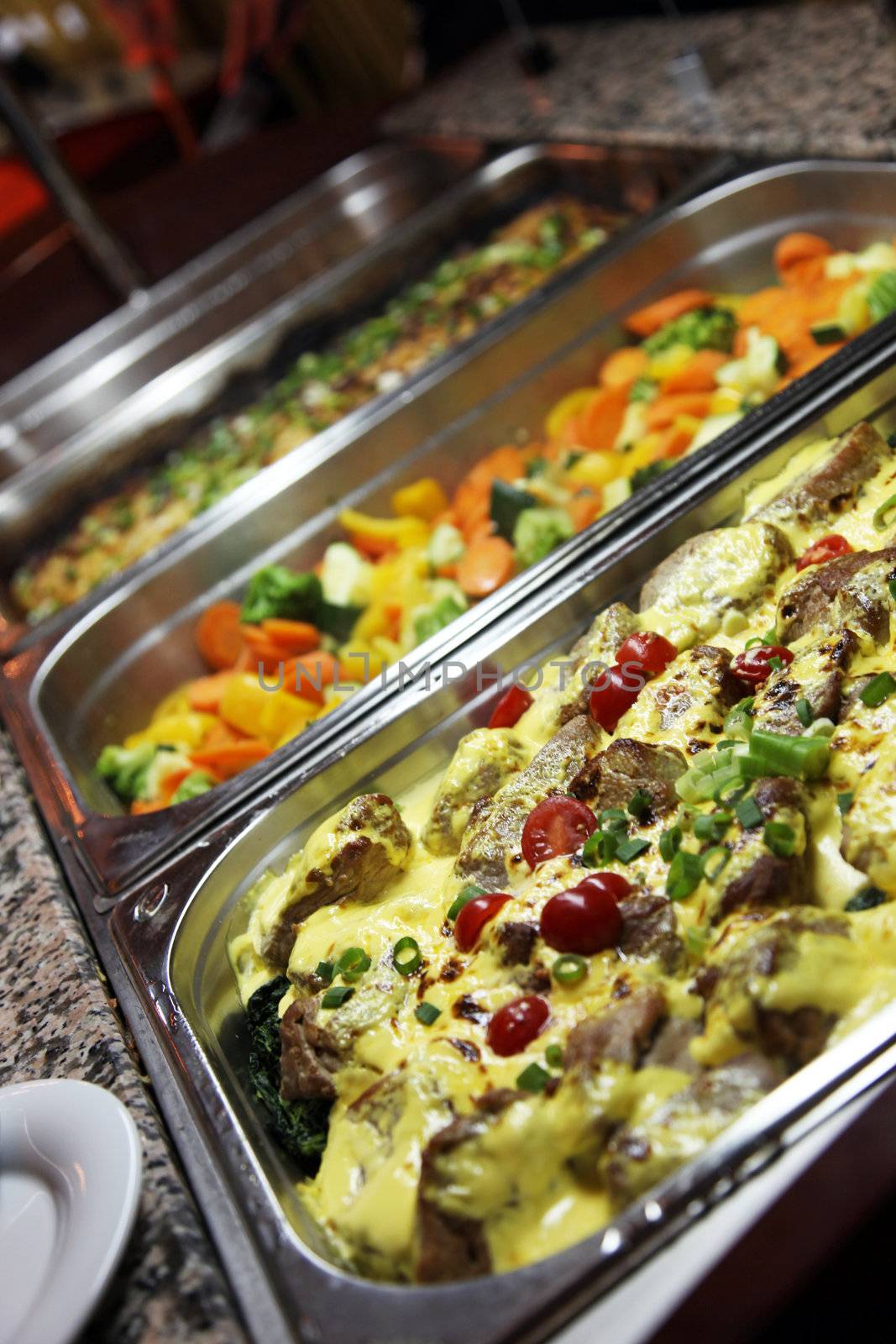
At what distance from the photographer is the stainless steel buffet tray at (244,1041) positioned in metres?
1.40

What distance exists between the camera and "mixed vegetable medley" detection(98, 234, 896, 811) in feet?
10.3

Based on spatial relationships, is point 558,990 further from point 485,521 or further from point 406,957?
point 485,521

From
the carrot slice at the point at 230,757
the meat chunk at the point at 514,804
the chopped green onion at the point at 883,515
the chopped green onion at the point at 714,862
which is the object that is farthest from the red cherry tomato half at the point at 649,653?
the carrot slice at the point at 230,757

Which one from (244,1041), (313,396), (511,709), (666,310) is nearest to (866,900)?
(511,709)

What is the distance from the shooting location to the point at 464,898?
2008 millimetres

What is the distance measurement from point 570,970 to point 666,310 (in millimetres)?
2683

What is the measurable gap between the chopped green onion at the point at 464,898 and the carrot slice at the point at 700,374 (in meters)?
2.03

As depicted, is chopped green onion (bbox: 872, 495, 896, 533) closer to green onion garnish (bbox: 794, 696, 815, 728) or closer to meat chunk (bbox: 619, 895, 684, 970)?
green onion garnish (bbox: 794, 696, 815, 728)

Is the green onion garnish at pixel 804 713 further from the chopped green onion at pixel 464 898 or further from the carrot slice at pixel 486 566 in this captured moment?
the carrot slice at pixel 486 566

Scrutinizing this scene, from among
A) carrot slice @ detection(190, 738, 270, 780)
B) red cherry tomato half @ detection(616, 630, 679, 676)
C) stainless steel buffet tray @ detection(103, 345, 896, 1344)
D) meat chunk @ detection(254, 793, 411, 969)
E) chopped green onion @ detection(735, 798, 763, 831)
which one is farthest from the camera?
carrot slice @ detection(190, 738, 270, 780)

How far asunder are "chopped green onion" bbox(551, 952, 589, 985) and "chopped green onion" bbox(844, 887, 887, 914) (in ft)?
1.40

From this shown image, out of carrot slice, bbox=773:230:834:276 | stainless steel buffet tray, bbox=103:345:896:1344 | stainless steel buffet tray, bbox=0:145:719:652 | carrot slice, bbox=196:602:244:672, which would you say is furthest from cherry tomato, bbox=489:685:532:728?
stainless steel buffet tray, bbox=0:145:719:652

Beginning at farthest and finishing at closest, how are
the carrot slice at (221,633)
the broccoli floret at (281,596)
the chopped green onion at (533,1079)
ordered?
the carrot slice at (221,633), the broccoli floret at (281,596), the chopped green onion at (533,1079)

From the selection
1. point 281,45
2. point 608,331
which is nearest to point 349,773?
point 608,331
